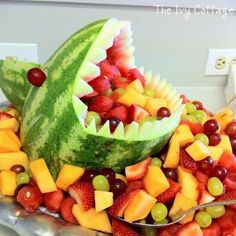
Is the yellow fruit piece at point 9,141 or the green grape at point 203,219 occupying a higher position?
the yellow fruit piece at point 9,141

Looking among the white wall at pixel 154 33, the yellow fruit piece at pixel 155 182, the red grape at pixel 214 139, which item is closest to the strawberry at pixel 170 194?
the yellow fruit piece at pixel 155 182

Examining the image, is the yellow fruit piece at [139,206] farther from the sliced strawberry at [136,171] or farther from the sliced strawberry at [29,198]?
the sliced strawberry at [29,198]

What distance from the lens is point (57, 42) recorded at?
41.6 inches

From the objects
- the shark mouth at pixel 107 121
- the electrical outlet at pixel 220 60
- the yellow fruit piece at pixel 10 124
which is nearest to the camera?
the shark mouth at pixel 107 121

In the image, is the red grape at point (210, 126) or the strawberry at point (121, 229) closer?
the strawberry at point (121, 229)

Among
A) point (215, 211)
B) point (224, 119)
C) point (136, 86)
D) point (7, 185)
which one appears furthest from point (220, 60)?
point (7, 185)

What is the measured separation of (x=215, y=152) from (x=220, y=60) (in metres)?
0.47

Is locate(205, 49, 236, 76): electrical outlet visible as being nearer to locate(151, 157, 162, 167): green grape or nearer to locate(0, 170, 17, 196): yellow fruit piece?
locate(151, 157, 162, 167): green grape

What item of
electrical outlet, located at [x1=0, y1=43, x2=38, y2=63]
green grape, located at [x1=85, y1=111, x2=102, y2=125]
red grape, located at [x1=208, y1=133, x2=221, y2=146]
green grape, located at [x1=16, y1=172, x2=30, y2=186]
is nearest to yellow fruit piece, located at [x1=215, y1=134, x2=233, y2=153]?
red grape, located at [x1=208, y1=133, x2=221, y2=146]

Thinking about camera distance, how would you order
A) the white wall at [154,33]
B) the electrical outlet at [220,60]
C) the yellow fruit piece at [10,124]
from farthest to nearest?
the electrical outlet at [220,60] → the white wall at [154,33] → the yellow fruit piece at [10,124]

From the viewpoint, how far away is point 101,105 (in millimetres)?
710

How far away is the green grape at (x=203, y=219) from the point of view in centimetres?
68

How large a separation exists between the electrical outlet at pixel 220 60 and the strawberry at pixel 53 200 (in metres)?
0.61

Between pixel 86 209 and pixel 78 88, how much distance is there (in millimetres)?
180
